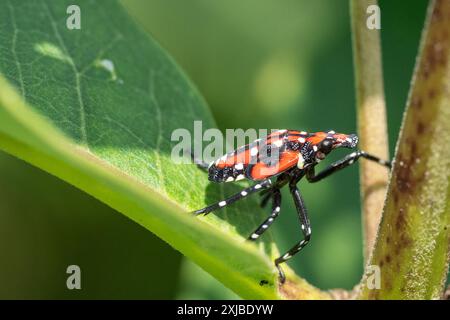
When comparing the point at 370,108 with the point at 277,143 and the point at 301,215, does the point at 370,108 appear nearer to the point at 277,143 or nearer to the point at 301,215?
the point at 277,143

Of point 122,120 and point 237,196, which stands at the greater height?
point 122,120

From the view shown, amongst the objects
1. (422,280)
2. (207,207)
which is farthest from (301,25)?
(422,280)

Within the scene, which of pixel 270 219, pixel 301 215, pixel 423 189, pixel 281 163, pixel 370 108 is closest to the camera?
pixel 423 189

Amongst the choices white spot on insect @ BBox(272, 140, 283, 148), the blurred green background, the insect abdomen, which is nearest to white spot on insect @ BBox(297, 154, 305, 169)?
white spot on insect @ BBox(272, 140, 283, 148)

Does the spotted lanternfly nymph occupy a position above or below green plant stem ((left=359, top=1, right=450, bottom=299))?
above

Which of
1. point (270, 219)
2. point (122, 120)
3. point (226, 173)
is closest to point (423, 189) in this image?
point (270, 219)

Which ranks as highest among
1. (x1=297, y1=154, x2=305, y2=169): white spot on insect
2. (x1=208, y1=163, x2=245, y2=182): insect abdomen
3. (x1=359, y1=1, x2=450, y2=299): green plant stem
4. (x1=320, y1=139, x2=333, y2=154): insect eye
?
(x1=320, y1=139, x2=333, y2=154): insect eye

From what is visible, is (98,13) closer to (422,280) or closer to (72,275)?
(72,275)

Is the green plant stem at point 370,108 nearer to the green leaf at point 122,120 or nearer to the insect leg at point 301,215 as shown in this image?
the green leaf at point 122,120

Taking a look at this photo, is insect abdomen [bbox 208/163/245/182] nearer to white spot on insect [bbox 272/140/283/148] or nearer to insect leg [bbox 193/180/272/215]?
insect leg [bbox 193/180/272/215]
